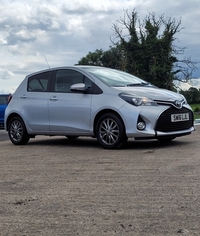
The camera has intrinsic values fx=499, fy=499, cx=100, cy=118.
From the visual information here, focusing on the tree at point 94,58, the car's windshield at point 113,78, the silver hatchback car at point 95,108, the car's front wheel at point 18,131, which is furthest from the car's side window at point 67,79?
the tree at point 94,58

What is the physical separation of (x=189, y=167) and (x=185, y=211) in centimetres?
229

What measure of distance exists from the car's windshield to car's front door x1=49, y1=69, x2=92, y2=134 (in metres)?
0.28

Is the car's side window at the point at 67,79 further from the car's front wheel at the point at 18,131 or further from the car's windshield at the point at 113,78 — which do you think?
the car's front wheel at the point at 18,131

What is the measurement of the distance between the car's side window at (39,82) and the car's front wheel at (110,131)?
1.78 m

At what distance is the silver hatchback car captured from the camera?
8680 mm

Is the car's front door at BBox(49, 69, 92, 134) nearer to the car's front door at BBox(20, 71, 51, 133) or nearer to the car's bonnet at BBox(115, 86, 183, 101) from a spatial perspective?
the car's front door at BBox(20, 71, 51, 133)

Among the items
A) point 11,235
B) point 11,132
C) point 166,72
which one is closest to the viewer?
point 11,235

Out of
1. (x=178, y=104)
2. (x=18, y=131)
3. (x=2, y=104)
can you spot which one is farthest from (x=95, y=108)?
(x=2, y=104)

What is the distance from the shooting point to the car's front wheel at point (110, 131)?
8.77m

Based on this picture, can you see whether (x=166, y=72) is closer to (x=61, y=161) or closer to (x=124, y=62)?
(x=124, y=62)

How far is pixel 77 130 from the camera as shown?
9547 millimetres

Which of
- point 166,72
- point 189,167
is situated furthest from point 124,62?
point 189,167

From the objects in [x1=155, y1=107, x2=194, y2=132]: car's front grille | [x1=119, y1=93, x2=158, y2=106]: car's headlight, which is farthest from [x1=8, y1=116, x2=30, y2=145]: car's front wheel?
[x1=155, y1=107, x2=194, y2=132]: car's front grille

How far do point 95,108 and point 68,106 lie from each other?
0.70m
